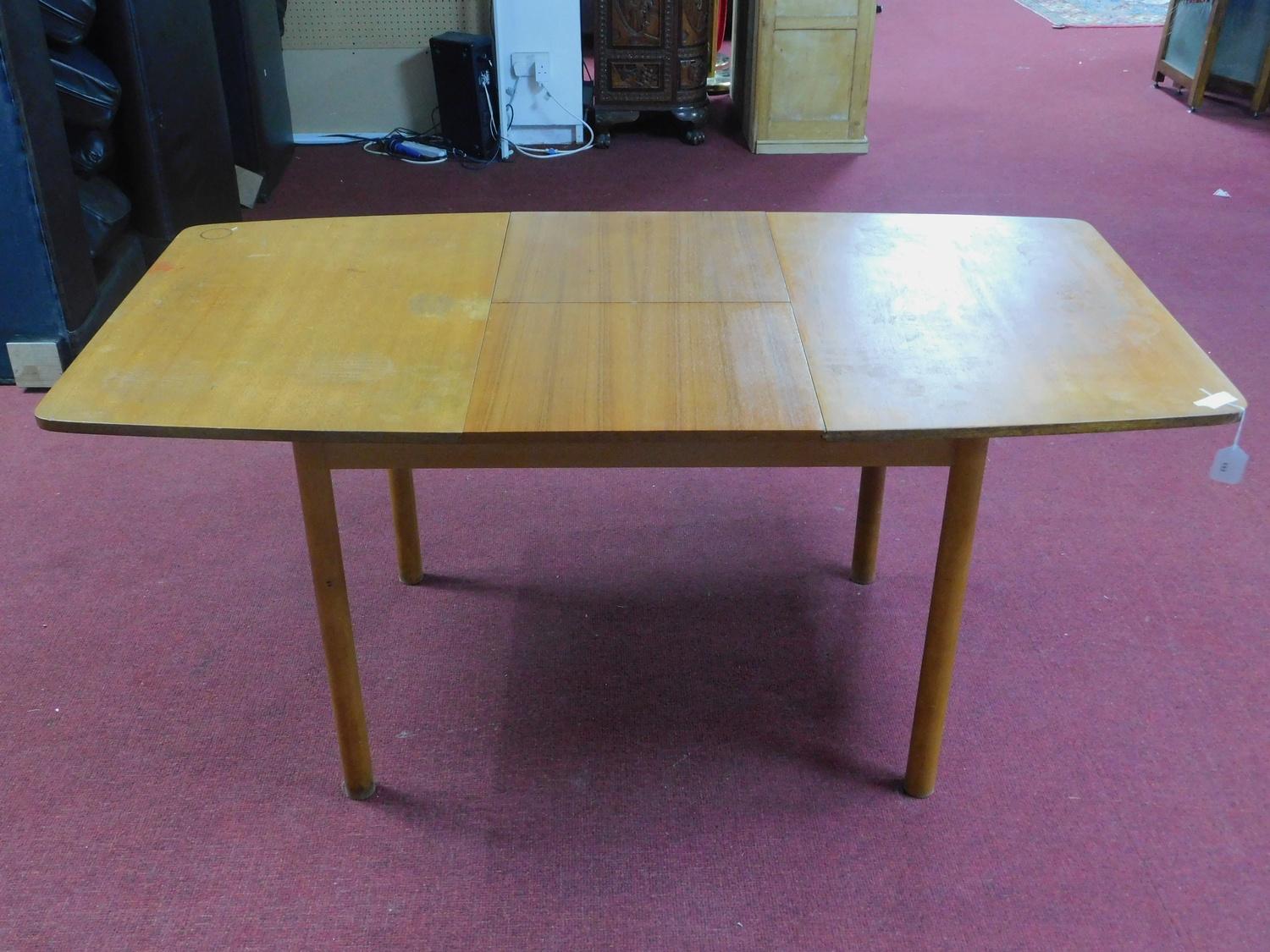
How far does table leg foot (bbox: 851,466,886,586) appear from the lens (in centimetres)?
207

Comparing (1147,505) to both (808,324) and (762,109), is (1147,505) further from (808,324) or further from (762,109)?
(762,109)

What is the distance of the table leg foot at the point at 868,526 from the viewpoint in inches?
81.6

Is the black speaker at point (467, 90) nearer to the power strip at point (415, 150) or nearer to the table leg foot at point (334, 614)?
the power strip at point (415, 150)

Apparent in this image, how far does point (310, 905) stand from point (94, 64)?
2.27 m

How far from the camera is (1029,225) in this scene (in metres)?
1.95

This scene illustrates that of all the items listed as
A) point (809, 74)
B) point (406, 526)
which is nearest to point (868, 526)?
point (406, 526)

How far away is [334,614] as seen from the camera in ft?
5.26

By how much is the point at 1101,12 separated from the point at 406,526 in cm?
587

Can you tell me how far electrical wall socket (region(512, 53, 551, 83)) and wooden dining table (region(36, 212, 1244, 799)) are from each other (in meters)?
2.75

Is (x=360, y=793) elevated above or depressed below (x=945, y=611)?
below

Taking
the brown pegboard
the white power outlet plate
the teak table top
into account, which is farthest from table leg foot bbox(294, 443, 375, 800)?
the brown pegboard

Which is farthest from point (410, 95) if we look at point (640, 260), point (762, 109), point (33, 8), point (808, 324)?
point (808, 324)

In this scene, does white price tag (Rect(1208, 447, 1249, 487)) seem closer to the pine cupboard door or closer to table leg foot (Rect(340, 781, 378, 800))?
table leg foot (Rect(340, 781, 378, 800))

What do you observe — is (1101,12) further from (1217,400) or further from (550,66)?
(1217,400)
